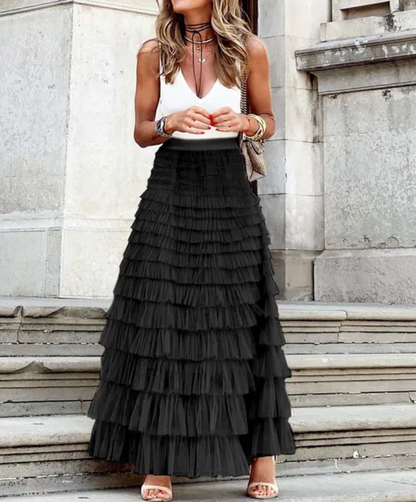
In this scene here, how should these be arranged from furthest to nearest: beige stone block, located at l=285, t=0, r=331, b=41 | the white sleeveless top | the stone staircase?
beige stone block, located at l=285, t=0, r=331, b=41
the stone staircase
the white sleeveless top

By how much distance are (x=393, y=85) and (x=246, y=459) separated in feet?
12.9

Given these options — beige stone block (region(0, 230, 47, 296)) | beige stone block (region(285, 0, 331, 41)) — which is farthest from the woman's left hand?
beige stone block (region(285, 0, 331, 41))

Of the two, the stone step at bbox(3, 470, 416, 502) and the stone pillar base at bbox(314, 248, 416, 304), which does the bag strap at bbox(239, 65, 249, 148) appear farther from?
the stone pillar base at bbox(314, 248, 416, 304)

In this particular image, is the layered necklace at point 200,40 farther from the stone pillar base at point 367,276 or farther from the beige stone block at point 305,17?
the beige stone block at point 305,17

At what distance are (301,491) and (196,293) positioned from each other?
0.84m

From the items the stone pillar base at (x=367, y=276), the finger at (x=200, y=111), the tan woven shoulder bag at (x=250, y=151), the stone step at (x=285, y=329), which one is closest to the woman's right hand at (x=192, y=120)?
the finger at (x=200, y=111)

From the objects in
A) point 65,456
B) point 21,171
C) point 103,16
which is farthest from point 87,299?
point 65,456

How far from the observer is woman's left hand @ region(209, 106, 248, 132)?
359 centimetres

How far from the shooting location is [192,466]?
354 cm

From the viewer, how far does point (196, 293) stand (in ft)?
12.0

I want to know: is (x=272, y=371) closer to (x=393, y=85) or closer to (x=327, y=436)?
(x=327, y=436)

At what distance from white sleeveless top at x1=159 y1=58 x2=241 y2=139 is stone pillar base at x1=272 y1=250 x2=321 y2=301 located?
3581mm

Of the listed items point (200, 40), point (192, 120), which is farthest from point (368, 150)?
point (192, 120)

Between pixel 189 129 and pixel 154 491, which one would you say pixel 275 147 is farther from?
pixel 154 491
